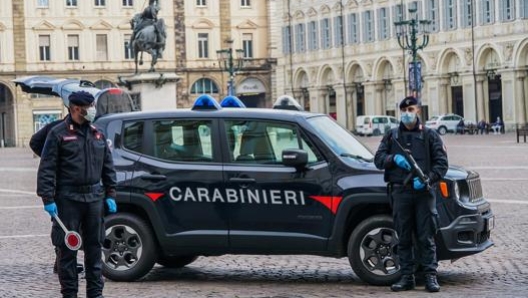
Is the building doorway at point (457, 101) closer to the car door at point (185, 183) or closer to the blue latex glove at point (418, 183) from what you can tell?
the car door at point (185, 183)

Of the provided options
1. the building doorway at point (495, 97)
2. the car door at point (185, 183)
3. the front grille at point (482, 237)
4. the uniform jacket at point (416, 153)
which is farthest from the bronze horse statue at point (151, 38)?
the uniform jacket at point (416, 153)

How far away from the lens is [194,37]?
97.5 m

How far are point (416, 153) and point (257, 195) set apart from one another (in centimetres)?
164

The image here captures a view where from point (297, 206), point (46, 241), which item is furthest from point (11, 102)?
point (297, 206)

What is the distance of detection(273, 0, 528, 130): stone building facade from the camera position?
7075 cm

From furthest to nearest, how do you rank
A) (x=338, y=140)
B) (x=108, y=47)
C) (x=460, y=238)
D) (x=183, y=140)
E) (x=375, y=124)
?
1. (x=108, y=47)
2. (x=375, y=124)
3. (x=183, y=140)
4. (x=338, y=140)
5. (x=460, y=238)

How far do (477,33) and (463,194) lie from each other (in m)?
61.1

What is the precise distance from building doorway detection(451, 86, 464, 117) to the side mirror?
63765 mm

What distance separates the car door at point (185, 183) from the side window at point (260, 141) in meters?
0.18

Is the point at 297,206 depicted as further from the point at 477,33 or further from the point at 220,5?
the point at 220,5

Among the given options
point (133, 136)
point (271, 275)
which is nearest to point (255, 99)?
point (271, 275)

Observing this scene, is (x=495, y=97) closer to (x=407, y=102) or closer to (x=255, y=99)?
(x=255, y=99)

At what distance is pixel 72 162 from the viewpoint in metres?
10.9

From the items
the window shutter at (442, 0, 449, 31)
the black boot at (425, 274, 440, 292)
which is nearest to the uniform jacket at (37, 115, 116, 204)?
the black boot at (425, 274, 440, 292)
